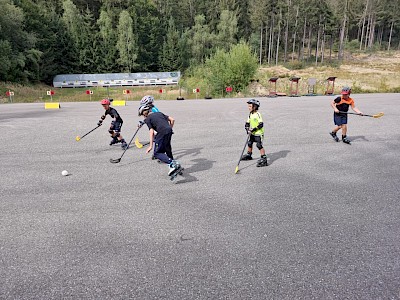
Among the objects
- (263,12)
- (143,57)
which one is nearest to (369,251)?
(143,57)

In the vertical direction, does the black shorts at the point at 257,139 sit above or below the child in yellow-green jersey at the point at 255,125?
Answer: below

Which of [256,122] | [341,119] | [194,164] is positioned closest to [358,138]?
[341,119]

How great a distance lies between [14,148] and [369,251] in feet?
33.8

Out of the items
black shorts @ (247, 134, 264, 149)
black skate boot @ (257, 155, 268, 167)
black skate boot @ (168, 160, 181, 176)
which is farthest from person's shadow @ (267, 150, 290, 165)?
black skate boot @ (168, 160, 181, 176)

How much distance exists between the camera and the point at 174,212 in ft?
14.8

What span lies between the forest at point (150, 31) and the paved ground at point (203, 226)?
3600cm

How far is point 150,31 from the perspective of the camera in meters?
57.7

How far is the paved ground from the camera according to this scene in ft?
9.57

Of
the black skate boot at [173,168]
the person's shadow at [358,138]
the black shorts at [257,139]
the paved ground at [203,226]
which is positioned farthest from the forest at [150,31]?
the black skate boot at [173,168]

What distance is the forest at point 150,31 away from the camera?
136 ft

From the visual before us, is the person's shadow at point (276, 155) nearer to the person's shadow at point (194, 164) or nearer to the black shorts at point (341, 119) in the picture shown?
the person's shadow at point (194, 164)

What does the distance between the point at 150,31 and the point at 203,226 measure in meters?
61.5

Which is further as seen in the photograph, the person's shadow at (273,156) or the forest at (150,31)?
the forest at (150,31)

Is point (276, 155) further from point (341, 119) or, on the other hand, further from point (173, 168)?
point (173, 168)
